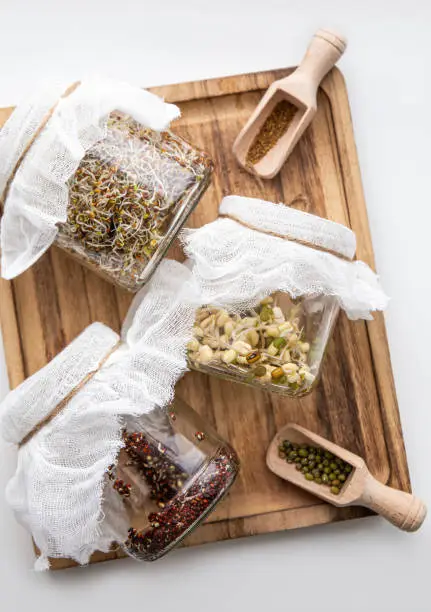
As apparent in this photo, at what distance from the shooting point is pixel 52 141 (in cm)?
118

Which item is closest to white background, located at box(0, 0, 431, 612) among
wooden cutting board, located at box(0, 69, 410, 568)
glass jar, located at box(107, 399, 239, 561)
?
wooden cutting board, located at box(0, 69, 410, 568)

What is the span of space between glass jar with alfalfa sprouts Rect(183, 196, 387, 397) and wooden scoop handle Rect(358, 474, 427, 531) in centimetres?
25

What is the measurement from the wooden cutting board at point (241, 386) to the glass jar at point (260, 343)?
0.16 m

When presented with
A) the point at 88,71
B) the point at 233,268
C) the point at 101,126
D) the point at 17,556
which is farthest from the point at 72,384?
the point at 88,71

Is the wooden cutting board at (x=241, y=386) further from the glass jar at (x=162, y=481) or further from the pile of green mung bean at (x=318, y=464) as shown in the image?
the glass jar at (x=162, y=481)

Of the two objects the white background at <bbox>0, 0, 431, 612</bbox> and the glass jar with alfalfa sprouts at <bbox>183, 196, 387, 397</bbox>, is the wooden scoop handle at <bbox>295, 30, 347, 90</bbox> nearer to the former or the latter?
the white background at <bbox>0, 0, 431, 612</bbox>

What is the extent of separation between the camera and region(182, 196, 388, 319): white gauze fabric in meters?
1.21

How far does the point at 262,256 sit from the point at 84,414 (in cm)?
41

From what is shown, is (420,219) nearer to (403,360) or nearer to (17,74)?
(403,360)

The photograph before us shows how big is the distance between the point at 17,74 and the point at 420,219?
92 centimetres

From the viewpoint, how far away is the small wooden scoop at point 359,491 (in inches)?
53.6

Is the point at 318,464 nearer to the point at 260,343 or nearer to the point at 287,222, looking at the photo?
→ the point at 260,343

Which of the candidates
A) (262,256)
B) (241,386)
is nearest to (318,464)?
(241,386)

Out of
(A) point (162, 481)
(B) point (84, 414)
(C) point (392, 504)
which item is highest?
(B) point (84, 414)
